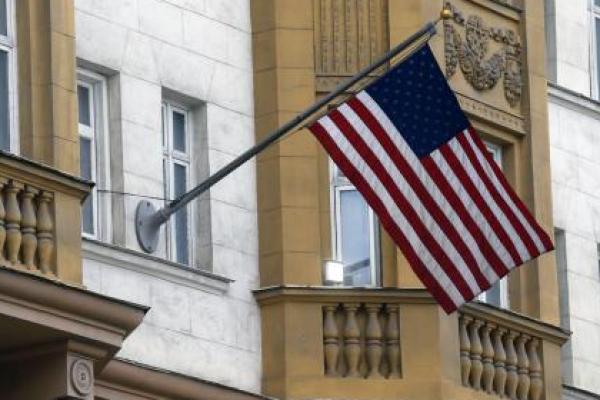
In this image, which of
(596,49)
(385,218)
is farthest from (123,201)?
(596,49)

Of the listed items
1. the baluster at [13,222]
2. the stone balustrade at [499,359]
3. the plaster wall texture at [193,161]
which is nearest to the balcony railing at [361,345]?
the stone balustrade at [499,359]

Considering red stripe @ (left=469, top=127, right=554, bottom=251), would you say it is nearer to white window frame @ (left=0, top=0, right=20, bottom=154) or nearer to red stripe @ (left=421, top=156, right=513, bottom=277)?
red stripe @ (left=421, top=156, right=513, bottom=277)

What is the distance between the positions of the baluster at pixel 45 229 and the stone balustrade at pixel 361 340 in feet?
15.3

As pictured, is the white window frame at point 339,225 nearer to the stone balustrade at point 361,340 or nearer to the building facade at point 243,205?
the building facade at point 243,205

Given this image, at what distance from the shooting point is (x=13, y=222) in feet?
102

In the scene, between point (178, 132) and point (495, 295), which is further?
point (495, 295)

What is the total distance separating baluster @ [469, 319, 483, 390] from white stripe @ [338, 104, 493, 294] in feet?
8.25

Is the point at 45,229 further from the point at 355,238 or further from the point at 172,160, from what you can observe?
the point at 355,238

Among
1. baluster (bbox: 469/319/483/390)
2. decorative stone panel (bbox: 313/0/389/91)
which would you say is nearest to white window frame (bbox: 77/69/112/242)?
decorative stone panel (bbox: 313/0/389/91)

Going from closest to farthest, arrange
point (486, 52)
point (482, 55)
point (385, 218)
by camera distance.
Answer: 1. point (385, 218)
2. point (482, 55)
3. point (486, 52)

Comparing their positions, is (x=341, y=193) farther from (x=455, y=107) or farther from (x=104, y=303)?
(x=104, y=303)

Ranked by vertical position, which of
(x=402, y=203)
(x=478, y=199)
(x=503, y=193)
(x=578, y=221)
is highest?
(x=578, y=221)

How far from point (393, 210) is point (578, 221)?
7.25m

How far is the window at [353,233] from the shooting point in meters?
35.8
